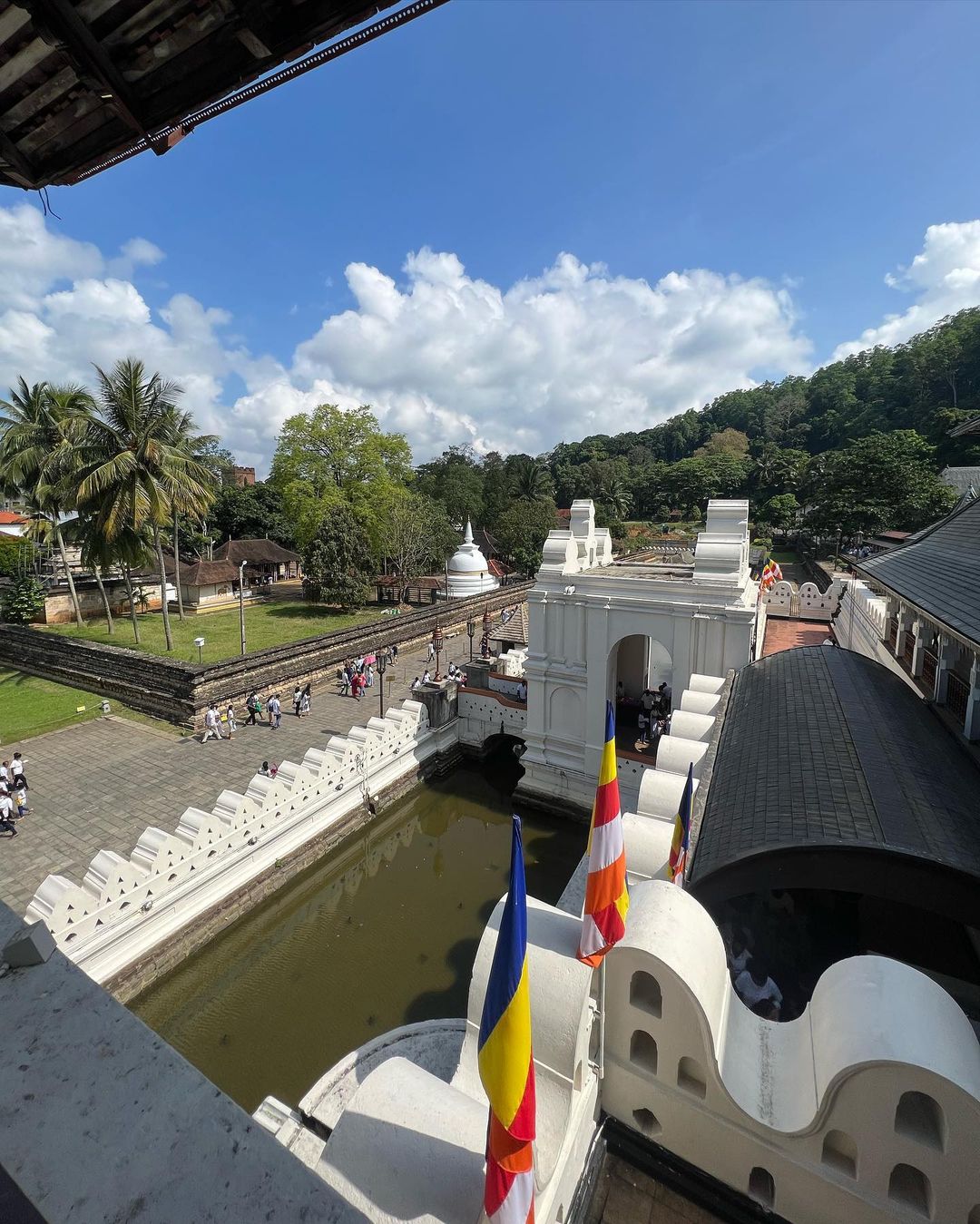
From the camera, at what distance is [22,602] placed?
2578cm

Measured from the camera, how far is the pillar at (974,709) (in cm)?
705

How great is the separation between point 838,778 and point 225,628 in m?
26.8

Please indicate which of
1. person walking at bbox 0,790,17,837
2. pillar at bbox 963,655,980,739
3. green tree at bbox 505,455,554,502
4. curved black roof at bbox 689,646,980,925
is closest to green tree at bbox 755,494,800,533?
green tree at bbox 505,455,554,502

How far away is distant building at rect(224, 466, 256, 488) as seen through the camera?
6556cm

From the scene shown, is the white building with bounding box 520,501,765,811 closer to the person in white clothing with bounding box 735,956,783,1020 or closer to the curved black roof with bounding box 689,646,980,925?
the curved black roof with bounding box 689,646,980,925

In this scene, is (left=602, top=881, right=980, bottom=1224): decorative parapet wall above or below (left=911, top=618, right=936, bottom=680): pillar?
below

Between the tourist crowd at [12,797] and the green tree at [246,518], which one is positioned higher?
the green tree at [246,518]

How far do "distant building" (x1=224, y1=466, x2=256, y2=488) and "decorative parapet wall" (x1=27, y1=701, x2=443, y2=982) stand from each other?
58.4 meters

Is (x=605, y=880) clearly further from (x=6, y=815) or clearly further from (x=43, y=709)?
(x=43, y=709)

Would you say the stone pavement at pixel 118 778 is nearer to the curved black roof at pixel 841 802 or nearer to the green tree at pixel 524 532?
the curved black roof at pixel 841 802

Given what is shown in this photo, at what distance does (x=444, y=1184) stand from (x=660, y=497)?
70172mm

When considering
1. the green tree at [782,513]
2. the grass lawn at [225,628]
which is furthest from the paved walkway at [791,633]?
the green tree at [782,513]

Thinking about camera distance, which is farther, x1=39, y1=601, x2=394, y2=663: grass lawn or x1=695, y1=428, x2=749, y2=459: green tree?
x1=695, y1=428, x2=749, y2=459: green tree

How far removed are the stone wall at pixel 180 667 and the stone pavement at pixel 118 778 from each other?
104 cm
